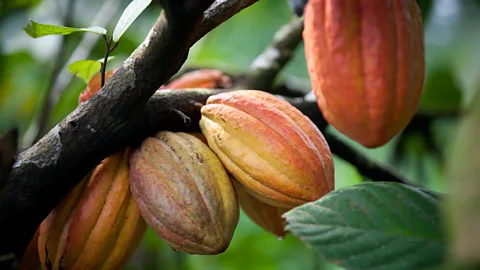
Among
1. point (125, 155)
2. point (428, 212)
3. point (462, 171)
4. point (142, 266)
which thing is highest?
point (462, 171)

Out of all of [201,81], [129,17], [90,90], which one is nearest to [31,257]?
[90,90]

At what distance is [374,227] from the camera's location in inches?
23.2

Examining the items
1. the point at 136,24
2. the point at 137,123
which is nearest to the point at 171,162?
the point at 137,123

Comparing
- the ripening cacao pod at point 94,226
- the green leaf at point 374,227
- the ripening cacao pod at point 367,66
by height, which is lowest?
the green leaf at point 374,227

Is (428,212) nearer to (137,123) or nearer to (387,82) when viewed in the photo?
(387,82)

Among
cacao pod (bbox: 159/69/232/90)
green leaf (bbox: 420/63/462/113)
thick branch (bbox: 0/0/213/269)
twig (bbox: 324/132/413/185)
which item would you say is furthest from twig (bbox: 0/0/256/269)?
green leaf (bbox: 420/63/462/113)

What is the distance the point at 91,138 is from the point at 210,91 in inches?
10.3

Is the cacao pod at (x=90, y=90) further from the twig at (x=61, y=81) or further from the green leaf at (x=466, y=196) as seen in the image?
the green leaf at (x=466, y=196)

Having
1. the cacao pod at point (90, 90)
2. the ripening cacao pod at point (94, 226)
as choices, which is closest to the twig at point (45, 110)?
the cacao pod at point (90, 90)

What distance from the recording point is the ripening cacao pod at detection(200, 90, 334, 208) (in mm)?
691

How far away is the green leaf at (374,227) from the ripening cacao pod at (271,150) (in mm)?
70

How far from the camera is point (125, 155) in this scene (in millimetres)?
793

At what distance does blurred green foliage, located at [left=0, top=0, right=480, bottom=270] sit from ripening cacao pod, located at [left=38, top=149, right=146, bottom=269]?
3.43 ft

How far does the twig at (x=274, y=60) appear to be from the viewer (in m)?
1.25
